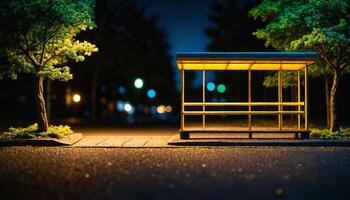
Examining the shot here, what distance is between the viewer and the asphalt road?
27.2ft

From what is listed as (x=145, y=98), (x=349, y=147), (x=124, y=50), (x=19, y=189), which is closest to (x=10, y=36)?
(x=19, y=189)

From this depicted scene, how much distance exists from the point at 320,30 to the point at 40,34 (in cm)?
1055

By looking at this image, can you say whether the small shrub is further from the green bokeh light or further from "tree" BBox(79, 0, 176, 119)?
the green bokeh light

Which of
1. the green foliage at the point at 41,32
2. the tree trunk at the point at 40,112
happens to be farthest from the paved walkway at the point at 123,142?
the green foliage at the point at 41,32

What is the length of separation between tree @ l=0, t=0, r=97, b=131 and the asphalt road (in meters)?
4.72

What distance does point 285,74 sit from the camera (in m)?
23.4

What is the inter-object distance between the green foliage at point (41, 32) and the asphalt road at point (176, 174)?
5020 mm

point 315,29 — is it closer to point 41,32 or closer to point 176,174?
point 41,32

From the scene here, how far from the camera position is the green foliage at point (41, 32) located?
17.9 metres

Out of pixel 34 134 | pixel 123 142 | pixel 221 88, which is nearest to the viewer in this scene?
pixel 123 142

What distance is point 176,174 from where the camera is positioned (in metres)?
10.3

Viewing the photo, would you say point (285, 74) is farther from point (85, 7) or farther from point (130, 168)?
point (130, 168)

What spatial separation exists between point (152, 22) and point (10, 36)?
2964 cm

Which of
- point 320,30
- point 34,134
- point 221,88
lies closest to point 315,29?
point 320,30
